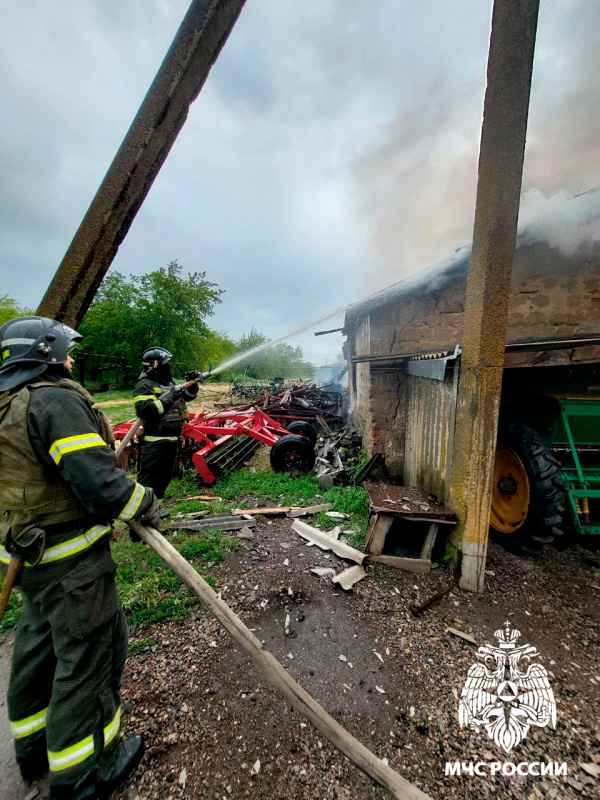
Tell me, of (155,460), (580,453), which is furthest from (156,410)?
(580,453)

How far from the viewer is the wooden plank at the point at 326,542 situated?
3412mm

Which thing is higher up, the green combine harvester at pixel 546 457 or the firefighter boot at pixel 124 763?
the green combine harvester at pixel 546 457

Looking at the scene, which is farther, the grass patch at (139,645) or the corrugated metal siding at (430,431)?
the corrugated metal siding at (430,431)

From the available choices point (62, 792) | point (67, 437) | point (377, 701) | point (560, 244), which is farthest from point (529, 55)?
point (62, 792)

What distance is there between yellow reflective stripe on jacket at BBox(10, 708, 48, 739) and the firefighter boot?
18.2 inches

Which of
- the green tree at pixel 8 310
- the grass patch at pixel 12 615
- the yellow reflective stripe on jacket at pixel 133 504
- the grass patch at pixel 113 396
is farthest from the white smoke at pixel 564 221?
the green tree at pixel 8 310

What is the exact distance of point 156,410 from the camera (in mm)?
4148

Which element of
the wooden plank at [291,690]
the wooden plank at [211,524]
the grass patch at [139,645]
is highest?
the wooden plank at [291,690]

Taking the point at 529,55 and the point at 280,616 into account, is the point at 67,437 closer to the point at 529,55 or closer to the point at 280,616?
the point at 280,616

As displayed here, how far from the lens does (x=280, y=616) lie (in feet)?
9.05

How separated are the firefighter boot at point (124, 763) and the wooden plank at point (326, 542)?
2.25 metres

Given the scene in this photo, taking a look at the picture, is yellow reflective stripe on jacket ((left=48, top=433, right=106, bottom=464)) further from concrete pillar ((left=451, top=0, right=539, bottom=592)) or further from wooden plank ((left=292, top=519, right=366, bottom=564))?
concrete pillar ((left=451, top=0, right=539, bottom=592))

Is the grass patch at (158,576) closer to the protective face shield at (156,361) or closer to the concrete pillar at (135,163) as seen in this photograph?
the protective face shield at (156,361)

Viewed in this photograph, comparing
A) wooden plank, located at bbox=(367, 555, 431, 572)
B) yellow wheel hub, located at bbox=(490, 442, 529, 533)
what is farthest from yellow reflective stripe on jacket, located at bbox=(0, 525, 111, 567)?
yellow wheel hub, located at bbox=(490, 442, 529, 533)
